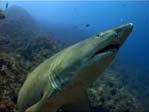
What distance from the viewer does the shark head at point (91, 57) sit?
10.3 ft

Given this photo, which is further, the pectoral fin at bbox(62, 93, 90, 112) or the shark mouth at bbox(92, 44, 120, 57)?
the pectoral fin at bbox(62, 93, 90, 112)

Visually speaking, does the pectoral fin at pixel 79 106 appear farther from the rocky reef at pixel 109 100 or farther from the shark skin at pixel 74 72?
A: the rocky reef at pixel 109 100

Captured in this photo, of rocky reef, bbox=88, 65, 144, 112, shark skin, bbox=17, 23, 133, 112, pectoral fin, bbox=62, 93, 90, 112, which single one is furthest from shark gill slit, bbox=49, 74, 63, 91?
rocky reef, bbox=88, 65, 144, 112

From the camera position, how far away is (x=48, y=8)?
186 m

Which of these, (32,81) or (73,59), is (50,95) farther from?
(32,81)

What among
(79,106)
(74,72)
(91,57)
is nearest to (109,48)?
(91,57)

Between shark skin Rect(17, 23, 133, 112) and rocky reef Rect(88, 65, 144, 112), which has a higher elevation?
shark skin Rect(17, 23, 133, 112)

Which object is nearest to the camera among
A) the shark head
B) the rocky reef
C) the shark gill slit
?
the shark head

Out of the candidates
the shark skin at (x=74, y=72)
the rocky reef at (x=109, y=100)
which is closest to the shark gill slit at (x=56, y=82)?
the shark skin at (x=74, y=72)

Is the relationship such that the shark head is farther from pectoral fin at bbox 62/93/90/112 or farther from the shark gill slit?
pectoral fin at bbox 62/93/90/112

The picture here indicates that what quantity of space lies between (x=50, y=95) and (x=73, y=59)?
0.57 m

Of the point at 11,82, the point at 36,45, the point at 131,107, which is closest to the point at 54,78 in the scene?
the point at 11,82

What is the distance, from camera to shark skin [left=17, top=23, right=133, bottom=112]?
318cm

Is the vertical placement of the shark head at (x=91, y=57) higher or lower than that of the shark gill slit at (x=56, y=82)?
higher
